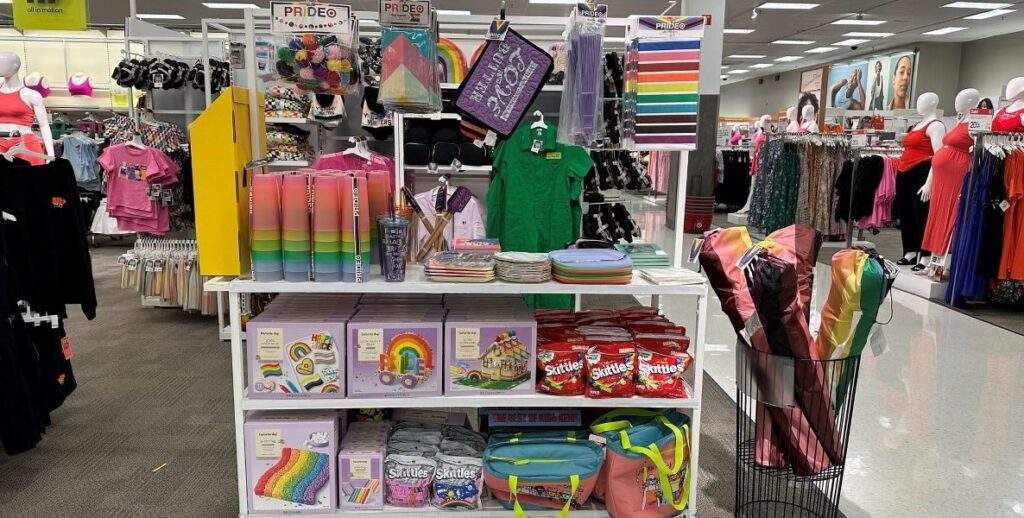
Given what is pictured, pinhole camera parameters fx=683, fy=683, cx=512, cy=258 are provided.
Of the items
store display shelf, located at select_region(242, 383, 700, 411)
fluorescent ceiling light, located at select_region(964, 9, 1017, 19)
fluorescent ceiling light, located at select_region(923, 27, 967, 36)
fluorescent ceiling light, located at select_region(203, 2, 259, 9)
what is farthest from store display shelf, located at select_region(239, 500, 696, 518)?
fluorescent ceiling light, located at select_region(923, 27, 967, 36)

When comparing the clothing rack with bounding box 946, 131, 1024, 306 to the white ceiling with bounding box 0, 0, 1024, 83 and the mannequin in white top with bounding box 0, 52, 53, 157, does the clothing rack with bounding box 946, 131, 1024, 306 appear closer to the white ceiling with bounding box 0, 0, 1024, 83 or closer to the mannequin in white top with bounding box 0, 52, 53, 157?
the white ceiling with bounding box 0, 0, 1024, 83

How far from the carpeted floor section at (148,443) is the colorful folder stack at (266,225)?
103 centimetres

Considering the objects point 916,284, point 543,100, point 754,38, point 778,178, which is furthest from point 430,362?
point 754,38

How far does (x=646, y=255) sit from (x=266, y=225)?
135cm

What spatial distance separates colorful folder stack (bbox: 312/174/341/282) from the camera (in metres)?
2.16

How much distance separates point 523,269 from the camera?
7.30 ft

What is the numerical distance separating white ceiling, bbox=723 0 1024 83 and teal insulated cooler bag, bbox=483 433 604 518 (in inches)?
406

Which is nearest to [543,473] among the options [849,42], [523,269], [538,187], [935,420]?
[523,269]

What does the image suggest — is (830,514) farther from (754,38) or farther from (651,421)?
(754,38)

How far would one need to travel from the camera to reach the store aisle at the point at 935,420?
2752mm

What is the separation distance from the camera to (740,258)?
2279mm

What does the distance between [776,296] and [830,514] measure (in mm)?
863

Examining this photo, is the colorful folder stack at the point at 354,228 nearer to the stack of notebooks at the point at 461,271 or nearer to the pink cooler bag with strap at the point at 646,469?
the stack of notebooks at the point at 461,271

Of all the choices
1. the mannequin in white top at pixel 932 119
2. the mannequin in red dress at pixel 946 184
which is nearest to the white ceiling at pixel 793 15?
the mannequin in white top at pixel 932 119
